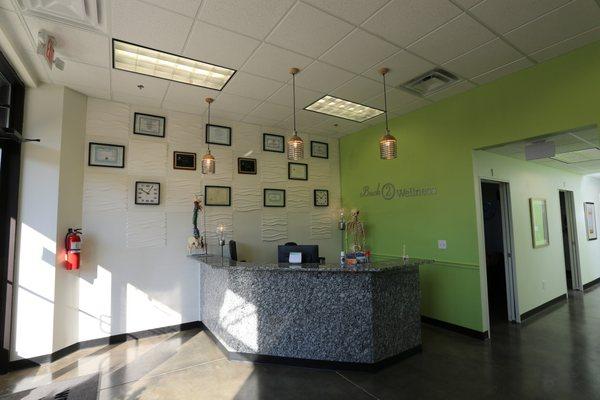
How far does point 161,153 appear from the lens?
4.17 m

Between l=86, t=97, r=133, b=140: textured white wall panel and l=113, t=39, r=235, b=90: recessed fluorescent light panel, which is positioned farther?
l=86, t=97, r=133, b=140: textured white wall panel

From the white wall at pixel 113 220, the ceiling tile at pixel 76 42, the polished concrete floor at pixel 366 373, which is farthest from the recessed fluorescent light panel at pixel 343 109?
the polished concrete floor at pixel 366 373

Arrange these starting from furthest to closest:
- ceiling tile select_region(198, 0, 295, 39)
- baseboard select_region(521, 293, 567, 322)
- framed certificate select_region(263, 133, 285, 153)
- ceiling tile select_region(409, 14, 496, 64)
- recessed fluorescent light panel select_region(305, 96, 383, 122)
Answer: framed certificate select_region(263, 133, 285, 153) → baseboard select_region(521, 293, 567, 322) → recessed fluorescent light panel select_region(305, 96, 383, 122) → ceiling tile select_region(409, 14, 496, 64) → ceiling tile select_region(198, 0, 295, 39)

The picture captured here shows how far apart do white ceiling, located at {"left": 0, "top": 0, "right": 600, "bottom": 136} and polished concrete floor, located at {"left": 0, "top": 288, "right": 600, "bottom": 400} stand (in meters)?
3.14

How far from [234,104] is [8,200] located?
2.74m

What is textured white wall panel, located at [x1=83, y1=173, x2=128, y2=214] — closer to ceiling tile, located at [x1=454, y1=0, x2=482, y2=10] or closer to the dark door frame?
the dark door frame

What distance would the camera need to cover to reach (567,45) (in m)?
2.83

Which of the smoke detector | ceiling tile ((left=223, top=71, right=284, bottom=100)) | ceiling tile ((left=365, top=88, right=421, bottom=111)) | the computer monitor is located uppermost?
ceiling tile ((left=223, top=71, right=284, bottom=100))

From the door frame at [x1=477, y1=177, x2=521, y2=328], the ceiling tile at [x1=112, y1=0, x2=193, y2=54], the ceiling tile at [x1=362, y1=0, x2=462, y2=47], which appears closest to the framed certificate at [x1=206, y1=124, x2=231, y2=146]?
the ceiling tile at [x1=112, y1=0, x2=193, y2=54]

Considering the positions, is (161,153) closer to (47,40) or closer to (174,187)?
(174,187)

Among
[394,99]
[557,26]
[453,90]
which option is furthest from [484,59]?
[394,99]

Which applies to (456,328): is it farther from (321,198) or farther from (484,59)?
(484,59)

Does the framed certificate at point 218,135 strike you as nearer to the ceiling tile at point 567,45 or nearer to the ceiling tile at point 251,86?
the ceiling tile at point 251,86

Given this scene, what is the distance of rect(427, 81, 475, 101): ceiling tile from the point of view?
362 cm
